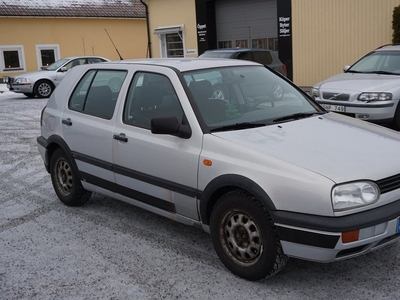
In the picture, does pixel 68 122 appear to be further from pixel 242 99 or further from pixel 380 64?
pixel 380 64

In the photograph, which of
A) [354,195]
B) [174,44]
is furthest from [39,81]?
[354,195]

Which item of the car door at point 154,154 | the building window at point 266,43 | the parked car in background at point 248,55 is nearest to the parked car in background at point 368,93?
the parked car in background at point 248,55

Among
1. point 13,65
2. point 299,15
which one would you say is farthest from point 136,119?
point 13,65

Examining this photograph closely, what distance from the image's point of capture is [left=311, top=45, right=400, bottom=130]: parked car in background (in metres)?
8.43

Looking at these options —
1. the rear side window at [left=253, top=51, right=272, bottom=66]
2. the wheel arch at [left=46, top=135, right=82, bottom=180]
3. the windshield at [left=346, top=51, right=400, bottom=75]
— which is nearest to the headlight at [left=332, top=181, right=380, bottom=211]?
the wheel arch at [left=46, top=135, right=82, bottom=180]

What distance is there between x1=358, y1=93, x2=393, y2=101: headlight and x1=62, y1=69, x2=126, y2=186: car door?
195 inches

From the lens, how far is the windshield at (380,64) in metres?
9.64

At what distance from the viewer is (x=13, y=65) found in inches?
1057

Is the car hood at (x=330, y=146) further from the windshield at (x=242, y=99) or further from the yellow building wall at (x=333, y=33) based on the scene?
the yellow building wall at (x=333, y=33)

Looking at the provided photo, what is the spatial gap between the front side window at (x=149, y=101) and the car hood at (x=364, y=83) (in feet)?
16.8

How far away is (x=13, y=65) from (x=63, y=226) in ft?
78.4

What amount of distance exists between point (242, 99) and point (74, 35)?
25.9m

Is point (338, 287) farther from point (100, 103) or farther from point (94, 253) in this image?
point (100, 103)

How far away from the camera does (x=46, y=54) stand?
2781cm
